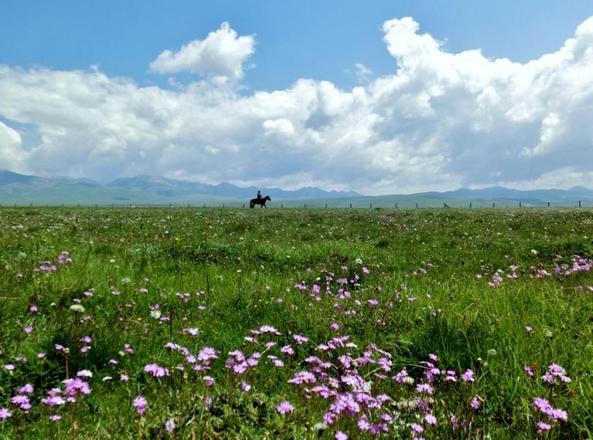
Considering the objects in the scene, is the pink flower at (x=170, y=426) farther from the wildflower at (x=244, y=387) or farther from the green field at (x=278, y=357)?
the wildflower at (x=244, y=387)

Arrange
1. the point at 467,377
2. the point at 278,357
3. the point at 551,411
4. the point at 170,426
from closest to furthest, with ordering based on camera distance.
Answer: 1. the point at 170,426
2. the point at 551,411
3. the point at 467,377
4. the point at 278,357

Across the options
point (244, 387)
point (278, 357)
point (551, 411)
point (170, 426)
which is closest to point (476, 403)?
point (551, 411)

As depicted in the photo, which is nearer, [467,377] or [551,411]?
[551,411]

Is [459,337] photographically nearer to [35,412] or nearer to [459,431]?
[459,431]

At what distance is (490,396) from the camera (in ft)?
12.6

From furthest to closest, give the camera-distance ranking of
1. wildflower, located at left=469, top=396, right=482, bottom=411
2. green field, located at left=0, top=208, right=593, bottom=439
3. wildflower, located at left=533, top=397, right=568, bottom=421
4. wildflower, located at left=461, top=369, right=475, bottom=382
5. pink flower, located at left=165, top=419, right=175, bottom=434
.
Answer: wildflower, located at left=461, top=369, right=475, bottom=382, wildflower, located at left=469, top=396, right=482, bottom=411, green field, located at left=0, top=208, right=593, bottom=439, wildflower, located at left=533, top=397, right=568, bottom=421, pink flower, located at left=165, top=419, right=175, bottom=434

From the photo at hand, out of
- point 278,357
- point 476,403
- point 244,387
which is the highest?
point 244,387

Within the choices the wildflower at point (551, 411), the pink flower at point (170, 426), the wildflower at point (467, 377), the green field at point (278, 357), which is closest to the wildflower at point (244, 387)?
the green field at point (278, 357)

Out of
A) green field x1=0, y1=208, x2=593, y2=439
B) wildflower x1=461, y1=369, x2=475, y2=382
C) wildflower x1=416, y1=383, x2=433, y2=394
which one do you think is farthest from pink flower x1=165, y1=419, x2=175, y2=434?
wildflower x1=461, y1=369, x2=475, y2=382

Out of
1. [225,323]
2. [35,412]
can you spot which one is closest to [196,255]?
[225,323]

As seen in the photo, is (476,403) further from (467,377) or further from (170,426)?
(170,426)

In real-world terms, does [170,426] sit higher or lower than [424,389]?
higher

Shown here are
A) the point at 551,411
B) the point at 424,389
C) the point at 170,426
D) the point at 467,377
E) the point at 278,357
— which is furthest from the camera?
the point at 278,357

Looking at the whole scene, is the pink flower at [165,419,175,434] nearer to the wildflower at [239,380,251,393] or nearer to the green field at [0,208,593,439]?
the green field at [0,208,593,439]
